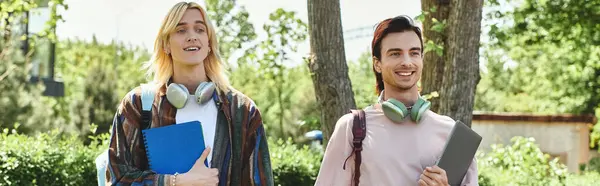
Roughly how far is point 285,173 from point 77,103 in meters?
23.5

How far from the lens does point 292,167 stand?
10211 mm

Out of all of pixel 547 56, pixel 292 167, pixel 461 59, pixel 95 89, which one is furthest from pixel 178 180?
pixel 95 89

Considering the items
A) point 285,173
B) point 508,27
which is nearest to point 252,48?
point 285,173

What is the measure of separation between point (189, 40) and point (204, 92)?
24cm

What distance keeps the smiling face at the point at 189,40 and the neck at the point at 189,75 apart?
3 centimetres

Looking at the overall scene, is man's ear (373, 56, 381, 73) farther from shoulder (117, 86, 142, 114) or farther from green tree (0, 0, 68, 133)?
green tree (0, 0, 68, 133)

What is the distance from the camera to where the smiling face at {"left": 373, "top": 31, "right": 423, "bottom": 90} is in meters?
3.82

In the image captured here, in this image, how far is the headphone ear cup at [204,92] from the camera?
3.74m

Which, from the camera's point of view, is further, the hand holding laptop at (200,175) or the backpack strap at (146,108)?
the backpack strap at (146,108)

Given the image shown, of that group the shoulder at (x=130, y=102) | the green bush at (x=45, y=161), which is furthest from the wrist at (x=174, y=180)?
the green bush at (x=45, y=161)

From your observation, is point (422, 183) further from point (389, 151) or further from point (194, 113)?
point (194, 113)

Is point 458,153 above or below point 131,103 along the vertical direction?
below

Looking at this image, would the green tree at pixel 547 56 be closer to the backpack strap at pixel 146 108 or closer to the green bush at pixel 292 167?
the green bush at pixel 292 167

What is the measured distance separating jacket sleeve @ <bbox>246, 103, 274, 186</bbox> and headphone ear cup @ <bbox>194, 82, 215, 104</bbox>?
0.67 ft
